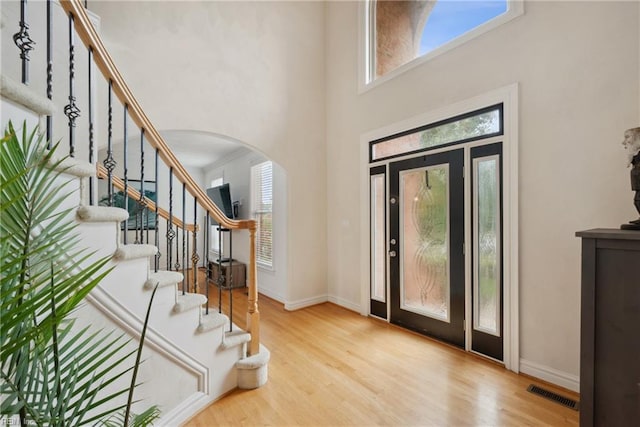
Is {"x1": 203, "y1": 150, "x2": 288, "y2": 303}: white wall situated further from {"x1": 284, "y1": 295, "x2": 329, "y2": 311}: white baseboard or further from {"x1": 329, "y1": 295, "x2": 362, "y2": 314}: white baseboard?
{"x1": 329, "y1": 295, "x2": 362, "y2": 314}: white baseboard

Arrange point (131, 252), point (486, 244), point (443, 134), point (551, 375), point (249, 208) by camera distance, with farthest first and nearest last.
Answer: point (249, 208), point (443, 134), point (486, 244), point (551, 375), point (131, 252)

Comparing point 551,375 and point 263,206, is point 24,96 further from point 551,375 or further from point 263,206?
point 263,206

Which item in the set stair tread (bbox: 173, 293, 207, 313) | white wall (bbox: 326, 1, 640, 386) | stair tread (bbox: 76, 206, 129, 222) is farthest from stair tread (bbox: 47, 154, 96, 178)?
white wall (bbox: 326, 1, 640, 386)

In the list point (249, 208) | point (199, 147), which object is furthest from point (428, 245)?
point (199, 147)

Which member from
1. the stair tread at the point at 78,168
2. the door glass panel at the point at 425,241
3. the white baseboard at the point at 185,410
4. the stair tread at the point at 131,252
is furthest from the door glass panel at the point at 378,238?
the stair tread at the point at 78,168

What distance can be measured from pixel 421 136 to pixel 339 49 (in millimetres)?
2017

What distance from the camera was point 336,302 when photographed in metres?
4.32

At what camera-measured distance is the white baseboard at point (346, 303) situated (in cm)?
397

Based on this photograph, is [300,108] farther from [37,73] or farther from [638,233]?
[638,233]

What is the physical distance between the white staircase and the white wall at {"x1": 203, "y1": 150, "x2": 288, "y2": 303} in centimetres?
211

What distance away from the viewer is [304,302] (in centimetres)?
422

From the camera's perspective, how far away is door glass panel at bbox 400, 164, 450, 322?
3037 millimetres

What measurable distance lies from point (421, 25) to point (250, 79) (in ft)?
7.04

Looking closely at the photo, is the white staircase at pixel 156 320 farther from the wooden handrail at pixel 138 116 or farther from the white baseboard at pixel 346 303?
the white baseboard at pixel 346 303
